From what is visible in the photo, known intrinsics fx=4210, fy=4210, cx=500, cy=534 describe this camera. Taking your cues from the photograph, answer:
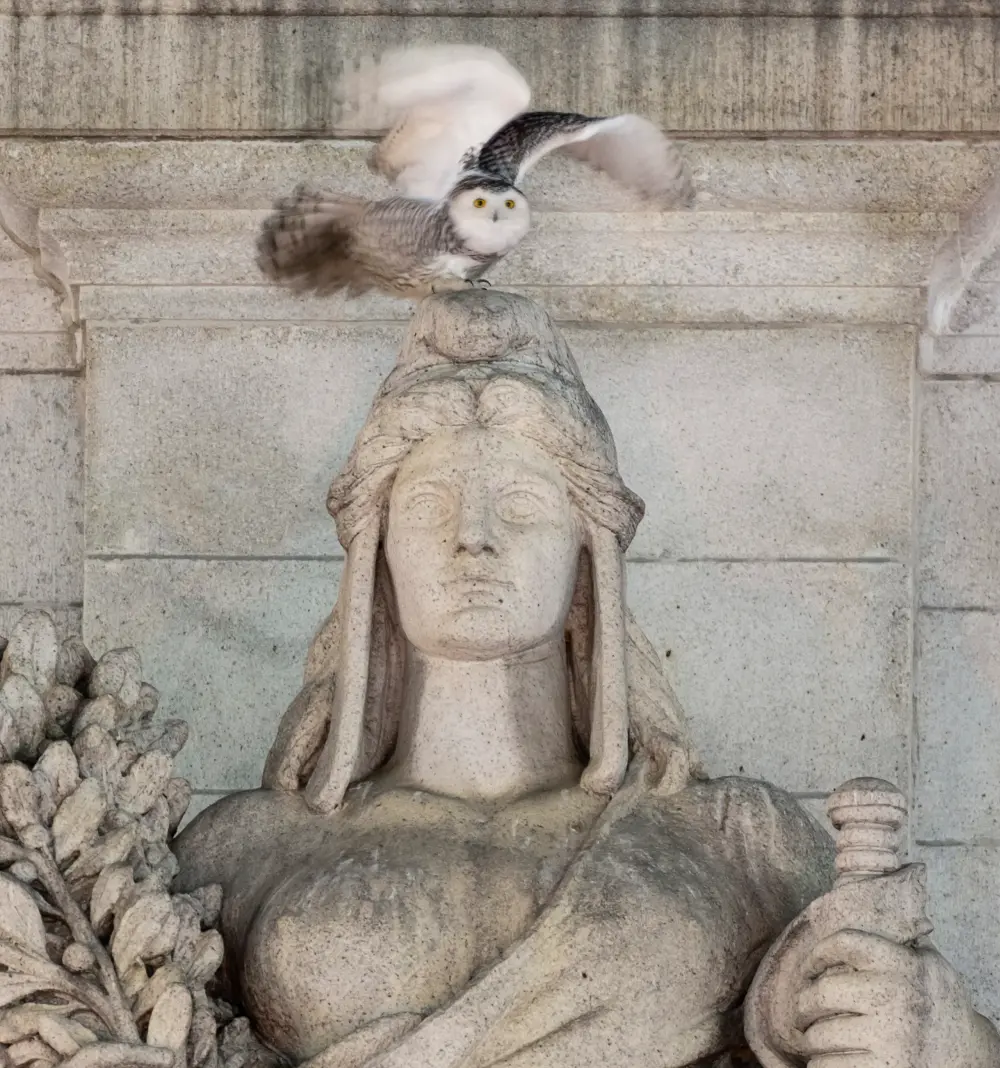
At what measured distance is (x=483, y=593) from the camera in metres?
6.27

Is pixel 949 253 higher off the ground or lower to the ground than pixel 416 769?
higher

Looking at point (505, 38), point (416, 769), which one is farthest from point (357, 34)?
point (416, 769)

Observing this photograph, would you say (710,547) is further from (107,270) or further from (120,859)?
(120,859)

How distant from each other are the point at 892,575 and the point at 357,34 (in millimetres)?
1344

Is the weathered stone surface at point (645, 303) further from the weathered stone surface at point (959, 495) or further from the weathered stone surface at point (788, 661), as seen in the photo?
the weathered stone surface at point (788, 661)

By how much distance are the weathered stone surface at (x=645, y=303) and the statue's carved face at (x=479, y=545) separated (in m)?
1.18

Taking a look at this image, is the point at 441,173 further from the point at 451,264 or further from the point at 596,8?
the point at 596,8

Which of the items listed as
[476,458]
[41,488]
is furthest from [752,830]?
[41,488]

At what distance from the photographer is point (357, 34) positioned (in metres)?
7.44

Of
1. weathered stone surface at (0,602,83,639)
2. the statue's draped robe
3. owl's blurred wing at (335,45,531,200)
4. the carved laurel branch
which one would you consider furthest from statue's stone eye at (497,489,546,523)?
weathered stone surface at (0,602,83,639)

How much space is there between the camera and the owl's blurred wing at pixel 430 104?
734 centimetres

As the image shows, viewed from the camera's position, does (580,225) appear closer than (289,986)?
No

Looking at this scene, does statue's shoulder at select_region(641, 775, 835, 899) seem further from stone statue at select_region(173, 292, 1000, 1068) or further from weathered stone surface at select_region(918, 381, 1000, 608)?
weathered stone surface at select_region(918, 381, 1000, 608)

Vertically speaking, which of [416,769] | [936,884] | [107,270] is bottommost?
[936,884]
